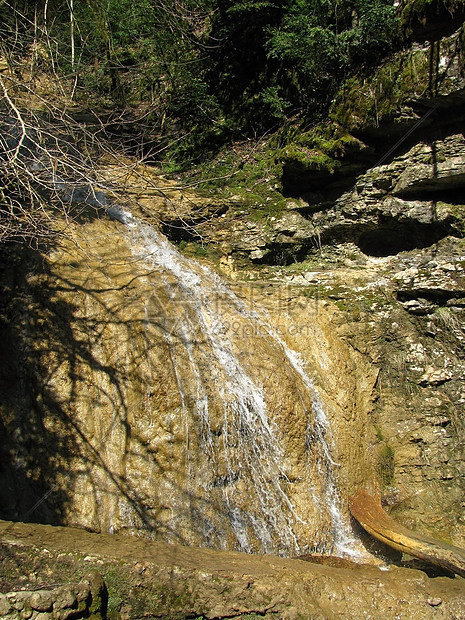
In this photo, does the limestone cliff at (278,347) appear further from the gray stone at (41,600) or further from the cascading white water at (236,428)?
the gray stone at (41,600)

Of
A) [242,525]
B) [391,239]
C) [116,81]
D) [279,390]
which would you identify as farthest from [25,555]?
[116,81]

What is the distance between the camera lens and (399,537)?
13.2ft

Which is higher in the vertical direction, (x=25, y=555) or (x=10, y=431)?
(x=10, y=431)

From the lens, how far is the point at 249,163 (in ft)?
25.5

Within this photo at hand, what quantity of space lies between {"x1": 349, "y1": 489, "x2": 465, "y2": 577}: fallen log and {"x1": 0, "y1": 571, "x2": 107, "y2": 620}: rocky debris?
273 centimetres

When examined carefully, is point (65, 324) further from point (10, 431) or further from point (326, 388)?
point (326, 388)

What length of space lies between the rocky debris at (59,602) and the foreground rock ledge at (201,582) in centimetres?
6

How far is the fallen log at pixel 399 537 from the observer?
370cm

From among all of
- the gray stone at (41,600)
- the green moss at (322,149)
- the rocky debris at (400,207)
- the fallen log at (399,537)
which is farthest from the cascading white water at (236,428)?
the green moss at (322,149)

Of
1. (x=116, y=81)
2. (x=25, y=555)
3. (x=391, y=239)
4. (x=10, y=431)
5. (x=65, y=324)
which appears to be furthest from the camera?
(x=116, y=81)

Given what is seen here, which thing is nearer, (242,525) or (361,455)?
(242,525)

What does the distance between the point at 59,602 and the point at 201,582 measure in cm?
76

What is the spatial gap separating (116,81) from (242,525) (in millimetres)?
9081

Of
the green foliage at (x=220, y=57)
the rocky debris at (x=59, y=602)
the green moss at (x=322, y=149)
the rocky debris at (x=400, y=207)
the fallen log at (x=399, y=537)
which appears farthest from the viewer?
the green foliage at (x=220, y=57)
